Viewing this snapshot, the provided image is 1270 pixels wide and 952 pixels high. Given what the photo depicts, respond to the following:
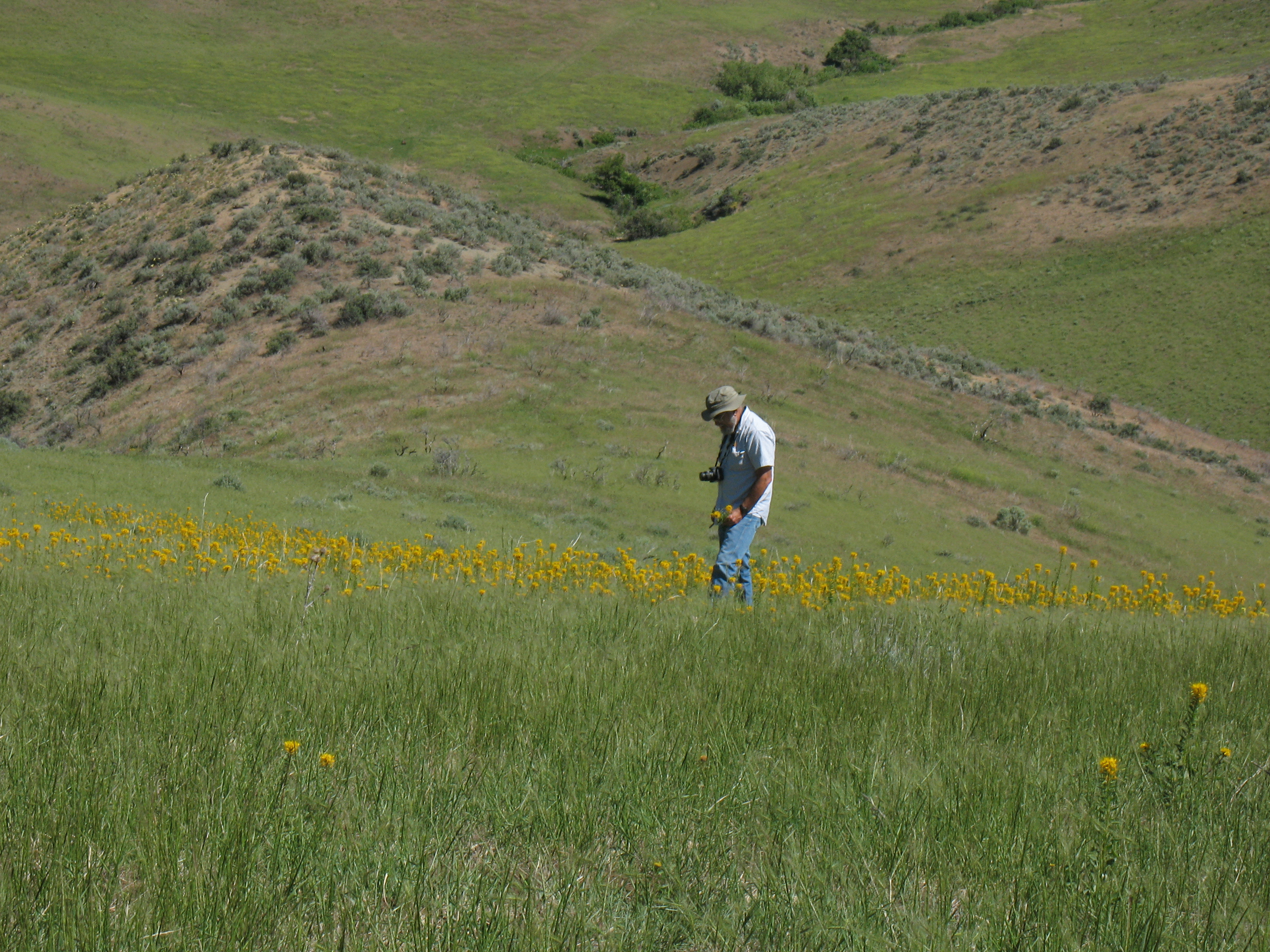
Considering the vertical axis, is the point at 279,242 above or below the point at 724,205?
below

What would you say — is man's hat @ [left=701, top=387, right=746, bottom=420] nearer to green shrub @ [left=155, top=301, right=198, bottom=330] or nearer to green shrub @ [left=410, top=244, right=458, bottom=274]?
green shrub @ [left=410, top=244, right=458, bottom=274]

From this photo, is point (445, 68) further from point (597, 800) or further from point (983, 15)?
point (597, 800)

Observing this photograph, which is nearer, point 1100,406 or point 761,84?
point 1100,406

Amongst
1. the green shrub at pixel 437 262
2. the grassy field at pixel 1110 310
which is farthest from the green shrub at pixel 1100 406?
the green shrub at pixel 437 262

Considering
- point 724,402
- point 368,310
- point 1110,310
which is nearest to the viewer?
point 724,402

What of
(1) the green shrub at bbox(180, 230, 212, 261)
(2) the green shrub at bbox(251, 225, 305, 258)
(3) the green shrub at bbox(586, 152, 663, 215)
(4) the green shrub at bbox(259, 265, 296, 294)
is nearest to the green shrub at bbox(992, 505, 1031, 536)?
(4) the green shrub at bbox(259, 265, 296, 294)

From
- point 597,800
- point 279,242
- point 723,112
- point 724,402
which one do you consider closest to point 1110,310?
point 279,242

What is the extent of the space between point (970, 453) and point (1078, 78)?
84.4 metres

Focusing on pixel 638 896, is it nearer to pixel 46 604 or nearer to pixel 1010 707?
pixel 1010 707

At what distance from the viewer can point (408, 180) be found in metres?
37.6

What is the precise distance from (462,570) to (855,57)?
5003 inches

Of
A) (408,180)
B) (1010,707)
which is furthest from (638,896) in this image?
(408,180)

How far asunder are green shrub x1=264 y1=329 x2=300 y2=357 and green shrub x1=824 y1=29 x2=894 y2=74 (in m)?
108

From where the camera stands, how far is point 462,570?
290 inches
